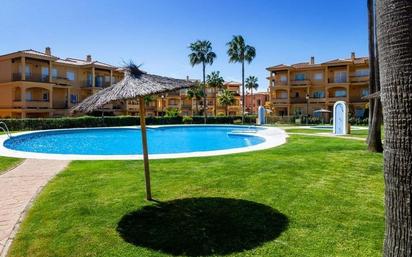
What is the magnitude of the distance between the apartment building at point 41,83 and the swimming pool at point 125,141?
11228 millimetres

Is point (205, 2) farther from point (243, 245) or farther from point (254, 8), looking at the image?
point (243, 245)

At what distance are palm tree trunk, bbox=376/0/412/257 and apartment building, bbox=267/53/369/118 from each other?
47757 mm

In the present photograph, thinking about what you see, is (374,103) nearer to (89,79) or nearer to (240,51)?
(240,51)

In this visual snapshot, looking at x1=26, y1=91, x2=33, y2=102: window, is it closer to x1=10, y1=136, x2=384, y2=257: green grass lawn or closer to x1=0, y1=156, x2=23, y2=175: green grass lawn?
x1=0, y1=156, x2=23, y2=175: green grass lawn

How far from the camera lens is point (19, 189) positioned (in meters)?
8.53

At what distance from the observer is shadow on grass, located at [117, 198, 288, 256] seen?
501 cm

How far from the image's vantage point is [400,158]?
270cm

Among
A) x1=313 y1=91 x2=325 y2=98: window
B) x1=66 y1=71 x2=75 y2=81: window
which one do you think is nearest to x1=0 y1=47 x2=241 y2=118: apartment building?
x1=66 y1=71 x2=75 y2=81: window

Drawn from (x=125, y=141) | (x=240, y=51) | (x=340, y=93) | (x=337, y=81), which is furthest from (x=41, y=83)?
(x=340, y=93)

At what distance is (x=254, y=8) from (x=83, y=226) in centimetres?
1648

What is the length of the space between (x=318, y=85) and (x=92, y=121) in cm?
3446

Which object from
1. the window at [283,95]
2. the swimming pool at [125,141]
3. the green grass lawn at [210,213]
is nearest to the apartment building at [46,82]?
the swimming pool at [125,141]

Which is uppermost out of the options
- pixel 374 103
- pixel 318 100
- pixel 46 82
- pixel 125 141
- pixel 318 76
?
pixel 318 76

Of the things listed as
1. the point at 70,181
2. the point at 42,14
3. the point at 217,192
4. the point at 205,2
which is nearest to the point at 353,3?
the point at 205,2
